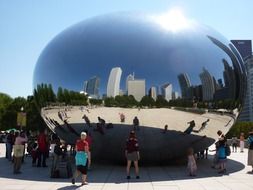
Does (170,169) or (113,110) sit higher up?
(113,110)

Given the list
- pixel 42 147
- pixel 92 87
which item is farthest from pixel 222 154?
pixel 42 147

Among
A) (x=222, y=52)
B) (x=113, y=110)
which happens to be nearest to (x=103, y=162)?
(x=113, y=110)

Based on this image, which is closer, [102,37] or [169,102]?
[169,102]

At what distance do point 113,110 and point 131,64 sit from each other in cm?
151

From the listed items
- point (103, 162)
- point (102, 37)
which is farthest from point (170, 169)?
point (102, 37)

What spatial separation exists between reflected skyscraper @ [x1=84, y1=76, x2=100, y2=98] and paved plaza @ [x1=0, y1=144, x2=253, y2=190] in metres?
2.51

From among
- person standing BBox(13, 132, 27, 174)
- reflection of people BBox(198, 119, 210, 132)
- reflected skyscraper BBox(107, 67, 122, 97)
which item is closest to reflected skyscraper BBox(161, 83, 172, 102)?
reflected skyscraper BBox(107, 67, 122, 97)

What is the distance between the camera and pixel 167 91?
12180mm

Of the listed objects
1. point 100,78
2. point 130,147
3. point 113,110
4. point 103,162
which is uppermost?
point 100,78

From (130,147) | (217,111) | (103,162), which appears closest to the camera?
(130,147)

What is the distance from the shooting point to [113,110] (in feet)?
40.1

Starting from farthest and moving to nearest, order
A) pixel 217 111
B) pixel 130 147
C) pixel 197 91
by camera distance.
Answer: pixel 217 111
pixel 197 91
pixel 130 147

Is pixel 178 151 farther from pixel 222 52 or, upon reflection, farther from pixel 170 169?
pixel 222 52

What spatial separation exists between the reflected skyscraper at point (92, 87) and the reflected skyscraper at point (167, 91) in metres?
2.01
